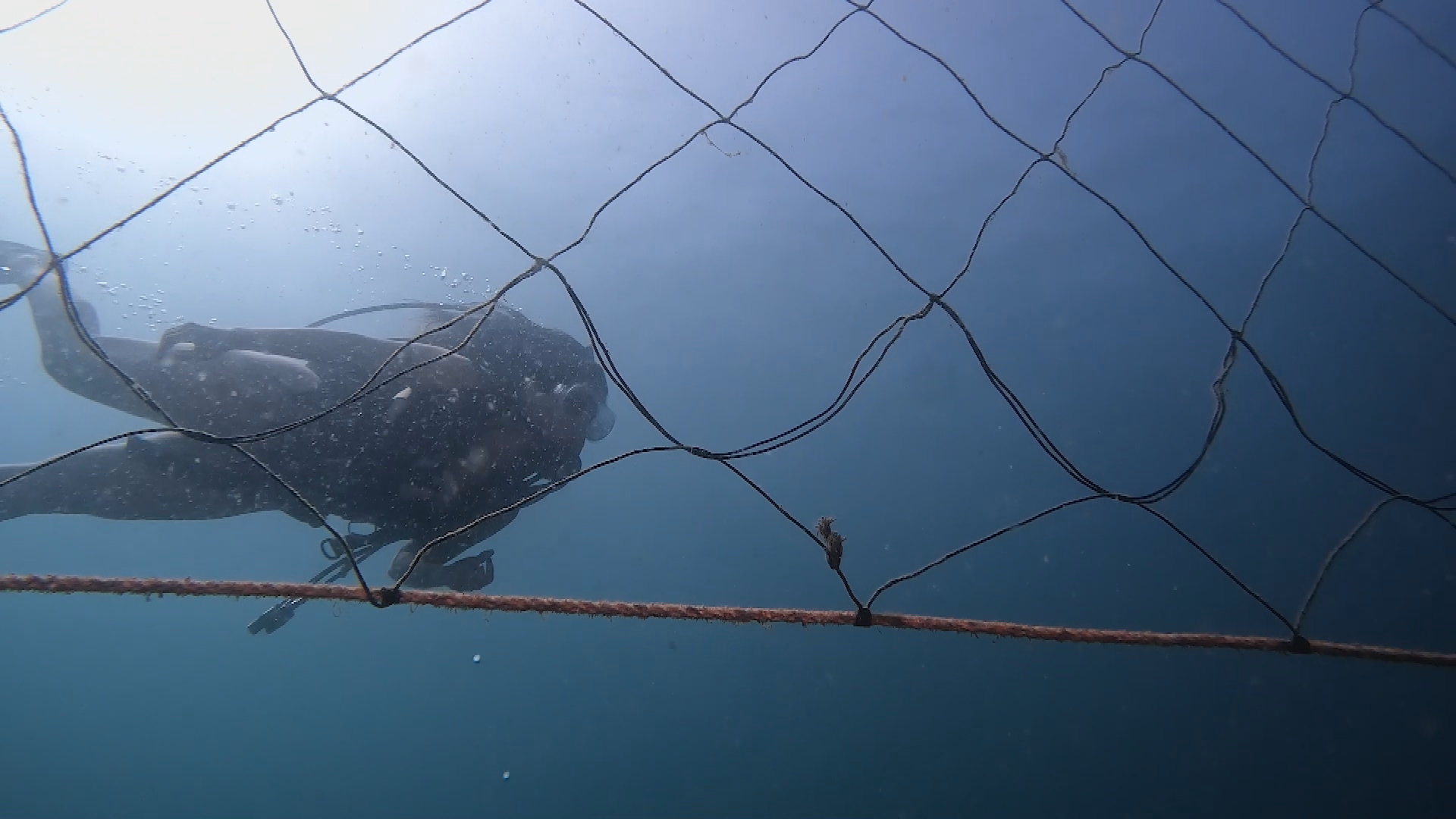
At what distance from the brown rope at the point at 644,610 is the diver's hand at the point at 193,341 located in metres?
2.24

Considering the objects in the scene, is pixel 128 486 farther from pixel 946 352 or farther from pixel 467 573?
pixel 946 352

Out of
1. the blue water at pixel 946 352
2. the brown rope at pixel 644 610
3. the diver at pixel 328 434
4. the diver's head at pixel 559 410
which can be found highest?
the blue water at pixel 946 352

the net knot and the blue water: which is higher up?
the blue water

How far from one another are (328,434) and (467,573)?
1.01 m

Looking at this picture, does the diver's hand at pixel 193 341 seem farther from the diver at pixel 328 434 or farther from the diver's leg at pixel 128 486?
the diver's leg at pixel 128 486

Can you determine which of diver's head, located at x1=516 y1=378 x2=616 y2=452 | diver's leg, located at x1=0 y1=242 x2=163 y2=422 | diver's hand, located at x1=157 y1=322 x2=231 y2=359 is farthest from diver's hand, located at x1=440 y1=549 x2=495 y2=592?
diver's leg, located at x1=0 y1=242 x2=163 y2=422

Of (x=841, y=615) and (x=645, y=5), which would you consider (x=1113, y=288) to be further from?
(x=841, y=615)

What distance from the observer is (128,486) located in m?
3.10

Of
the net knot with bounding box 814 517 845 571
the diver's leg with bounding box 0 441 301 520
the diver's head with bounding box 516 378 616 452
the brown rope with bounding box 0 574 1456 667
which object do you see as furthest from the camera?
the diver's head with bounding box 516 378 616 452

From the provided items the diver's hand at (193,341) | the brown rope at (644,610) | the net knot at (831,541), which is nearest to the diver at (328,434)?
the diver's hand at (193,341)

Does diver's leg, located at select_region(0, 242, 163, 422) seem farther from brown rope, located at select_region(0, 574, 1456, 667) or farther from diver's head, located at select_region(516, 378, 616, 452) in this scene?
brown rope, located at select_region(0, 574, 1456, 667)

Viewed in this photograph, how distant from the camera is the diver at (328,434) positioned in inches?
122

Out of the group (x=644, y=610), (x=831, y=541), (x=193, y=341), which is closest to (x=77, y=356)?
(x=193, y=341)

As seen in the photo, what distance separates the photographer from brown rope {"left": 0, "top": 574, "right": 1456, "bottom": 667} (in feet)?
4.17
